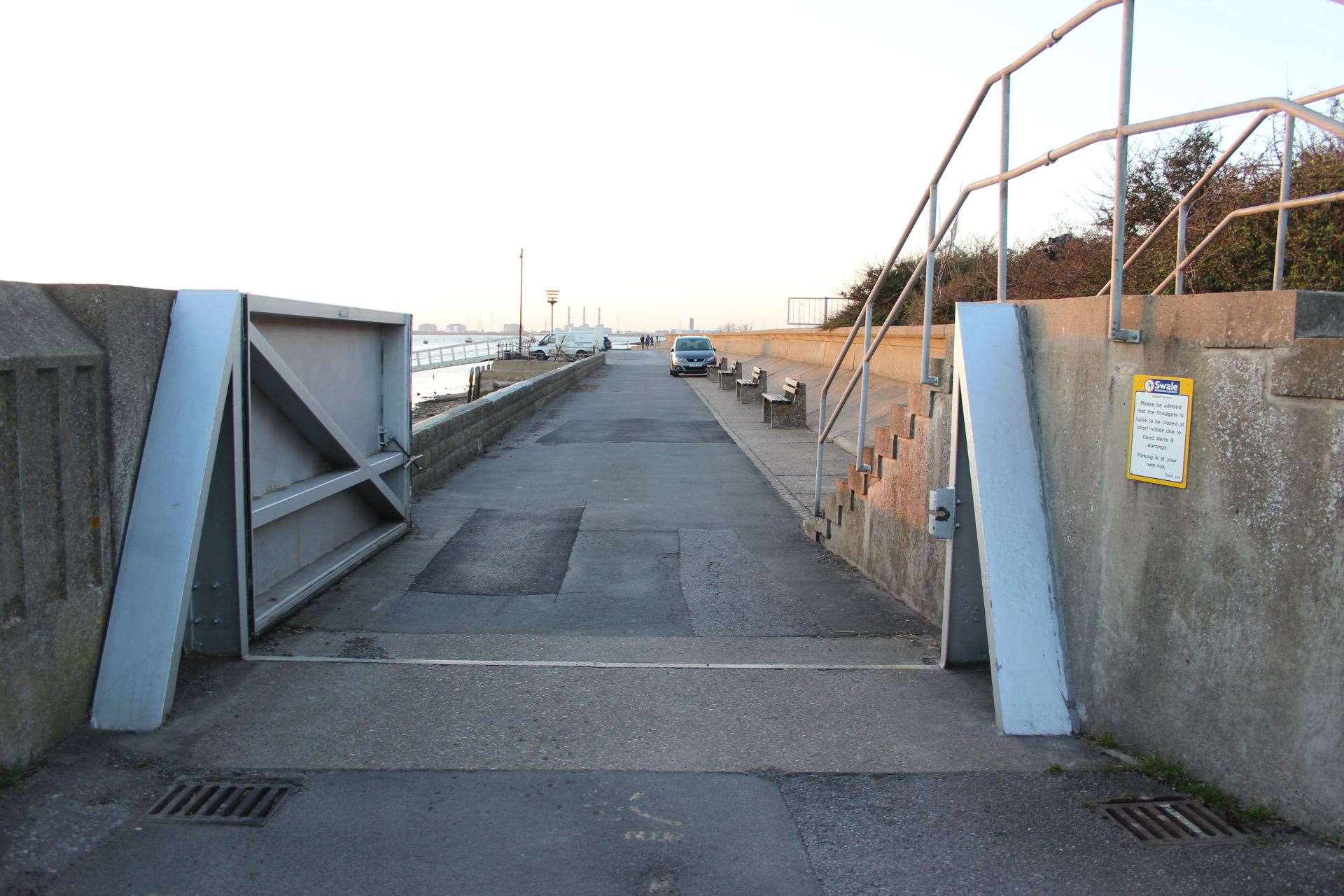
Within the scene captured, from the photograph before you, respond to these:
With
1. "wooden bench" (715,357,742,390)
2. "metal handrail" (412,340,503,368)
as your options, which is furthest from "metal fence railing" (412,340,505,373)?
"wooden bench" (715,357,742,390)

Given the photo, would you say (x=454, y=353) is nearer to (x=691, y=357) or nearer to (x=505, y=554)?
(x=691, y=357)

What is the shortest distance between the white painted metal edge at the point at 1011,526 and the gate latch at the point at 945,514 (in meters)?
0.15

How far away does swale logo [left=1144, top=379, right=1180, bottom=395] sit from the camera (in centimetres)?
406

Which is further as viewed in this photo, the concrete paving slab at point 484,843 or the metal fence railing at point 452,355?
the metal fence railing at point 452,355

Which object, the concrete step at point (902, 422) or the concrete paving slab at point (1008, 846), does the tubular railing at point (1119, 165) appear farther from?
the concrete paving slab at point (1008, 846)

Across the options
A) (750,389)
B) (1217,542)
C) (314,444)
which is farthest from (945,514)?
(750,389)

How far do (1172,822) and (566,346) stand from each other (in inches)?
2296

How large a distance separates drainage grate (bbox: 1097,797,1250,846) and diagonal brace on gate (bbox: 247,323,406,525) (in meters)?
4.63

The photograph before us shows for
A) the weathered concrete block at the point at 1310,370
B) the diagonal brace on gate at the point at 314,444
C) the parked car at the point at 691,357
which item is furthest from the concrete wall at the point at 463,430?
the parked car at the point at 691,357

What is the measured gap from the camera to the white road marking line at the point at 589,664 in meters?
5.55

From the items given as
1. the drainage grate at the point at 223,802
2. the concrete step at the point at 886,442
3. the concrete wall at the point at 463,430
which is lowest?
the drainage grate at the point at 223,802

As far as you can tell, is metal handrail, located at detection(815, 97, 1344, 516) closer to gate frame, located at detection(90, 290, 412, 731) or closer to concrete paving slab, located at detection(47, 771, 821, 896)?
concrete paving slab, located at detection(47, 771, 821, 896)

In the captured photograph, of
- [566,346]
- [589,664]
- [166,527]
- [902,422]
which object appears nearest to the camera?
[166,527]

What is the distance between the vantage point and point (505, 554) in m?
8.88
